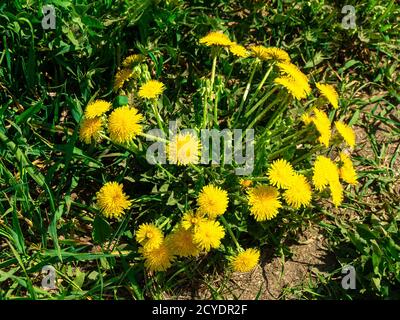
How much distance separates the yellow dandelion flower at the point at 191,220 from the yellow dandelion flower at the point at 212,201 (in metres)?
0.03

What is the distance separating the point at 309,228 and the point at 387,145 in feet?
2.14

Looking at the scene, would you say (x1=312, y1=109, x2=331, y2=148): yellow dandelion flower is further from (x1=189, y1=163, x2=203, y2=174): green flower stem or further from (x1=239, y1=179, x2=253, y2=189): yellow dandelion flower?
(x1=189, y1=163, x2=203, y2=174): green flower stem

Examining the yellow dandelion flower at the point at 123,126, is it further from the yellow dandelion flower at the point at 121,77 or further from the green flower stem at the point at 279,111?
the green flower stem at the point at 279,111

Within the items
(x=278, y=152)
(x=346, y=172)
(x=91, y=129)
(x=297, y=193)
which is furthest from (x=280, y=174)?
(x=91, y=129)

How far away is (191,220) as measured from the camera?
2.10 m

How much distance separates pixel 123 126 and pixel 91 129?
0.15 meters

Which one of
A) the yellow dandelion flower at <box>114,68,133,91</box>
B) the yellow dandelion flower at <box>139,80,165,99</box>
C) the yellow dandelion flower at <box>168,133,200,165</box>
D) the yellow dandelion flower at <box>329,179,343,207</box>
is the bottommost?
the yellow dandelion flower at <box>329,179,343,207</box>

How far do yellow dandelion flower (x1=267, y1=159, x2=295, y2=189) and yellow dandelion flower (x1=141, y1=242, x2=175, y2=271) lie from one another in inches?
19.5

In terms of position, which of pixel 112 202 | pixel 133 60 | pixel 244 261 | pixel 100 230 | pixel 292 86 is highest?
pixel 133 60

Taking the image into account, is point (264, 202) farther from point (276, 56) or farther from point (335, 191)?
point (276, 56)

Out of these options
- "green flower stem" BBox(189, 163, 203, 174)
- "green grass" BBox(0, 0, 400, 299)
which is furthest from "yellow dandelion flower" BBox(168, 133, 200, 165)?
"green grass" BBox(0, 0, 400, 299)

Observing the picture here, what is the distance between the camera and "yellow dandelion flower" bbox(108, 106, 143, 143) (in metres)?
2.16
